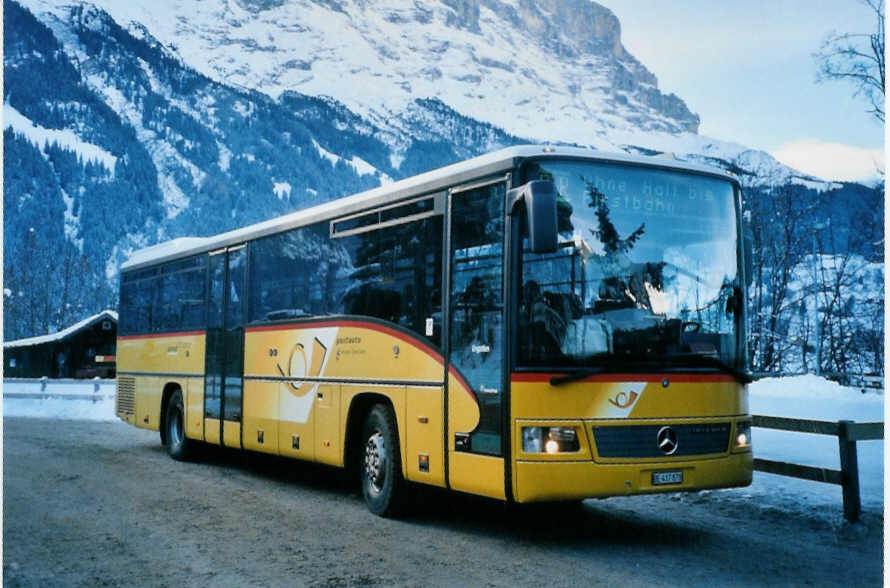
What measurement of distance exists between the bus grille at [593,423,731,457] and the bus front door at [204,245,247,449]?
612 centimetres

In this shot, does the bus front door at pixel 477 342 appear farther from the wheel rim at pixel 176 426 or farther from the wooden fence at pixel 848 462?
the wheel rim at pixel 176 426

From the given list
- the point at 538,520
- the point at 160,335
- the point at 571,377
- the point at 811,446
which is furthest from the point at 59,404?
the point at 571,377

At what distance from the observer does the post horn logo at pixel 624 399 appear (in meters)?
7.31

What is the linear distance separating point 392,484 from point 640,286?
2.93 m

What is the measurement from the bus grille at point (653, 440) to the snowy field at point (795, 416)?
2139 millimetres

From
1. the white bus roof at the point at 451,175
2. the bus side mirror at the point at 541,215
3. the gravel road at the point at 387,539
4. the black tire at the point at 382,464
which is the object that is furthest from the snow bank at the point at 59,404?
the bus side mirror at the point at 541,215

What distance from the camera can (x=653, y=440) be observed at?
7.43m

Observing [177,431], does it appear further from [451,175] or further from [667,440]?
[667,440]

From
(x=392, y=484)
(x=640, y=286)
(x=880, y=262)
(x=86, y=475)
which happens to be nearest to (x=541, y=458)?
(x=640, y=286)

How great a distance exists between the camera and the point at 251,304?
12.1 metres

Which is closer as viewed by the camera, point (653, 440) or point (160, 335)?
point (653, 440)

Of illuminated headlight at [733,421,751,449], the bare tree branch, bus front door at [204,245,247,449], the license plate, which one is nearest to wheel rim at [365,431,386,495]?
the license plate

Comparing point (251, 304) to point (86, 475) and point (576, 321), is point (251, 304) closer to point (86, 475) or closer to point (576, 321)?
point (86, 475)

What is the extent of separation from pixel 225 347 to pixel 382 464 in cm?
444
